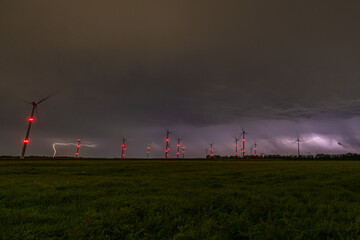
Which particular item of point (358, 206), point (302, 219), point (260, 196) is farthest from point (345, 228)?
point (260, 196)

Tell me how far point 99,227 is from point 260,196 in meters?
7.27

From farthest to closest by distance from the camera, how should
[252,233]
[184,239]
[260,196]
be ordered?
[260,196], [252,233], [184,239]

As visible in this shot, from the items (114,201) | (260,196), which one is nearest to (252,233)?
(260,196)

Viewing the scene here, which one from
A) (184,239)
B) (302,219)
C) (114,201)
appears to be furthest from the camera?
(114,201)

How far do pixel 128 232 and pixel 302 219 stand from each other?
5.57 m

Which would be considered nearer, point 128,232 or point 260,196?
point 128,232

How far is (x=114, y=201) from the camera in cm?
792

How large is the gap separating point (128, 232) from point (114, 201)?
3.10 metres

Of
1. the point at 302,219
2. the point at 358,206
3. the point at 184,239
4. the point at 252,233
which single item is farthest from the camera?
the point at 358,206

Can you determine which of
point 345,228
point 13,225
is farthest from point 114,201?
point 345,228

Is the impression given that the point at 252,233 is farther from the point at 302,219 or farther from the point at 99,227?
the point at 99,227

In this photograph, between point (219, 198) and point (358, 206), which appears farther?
point (219, 198)

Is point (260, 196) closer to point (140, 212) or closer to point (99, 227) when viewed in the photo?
point (140, 212)

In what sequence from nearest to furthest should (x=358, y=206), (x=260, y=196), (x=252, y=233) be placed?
(x=252, y=233) < (x=358, y=206) < (x=260, y=196)
